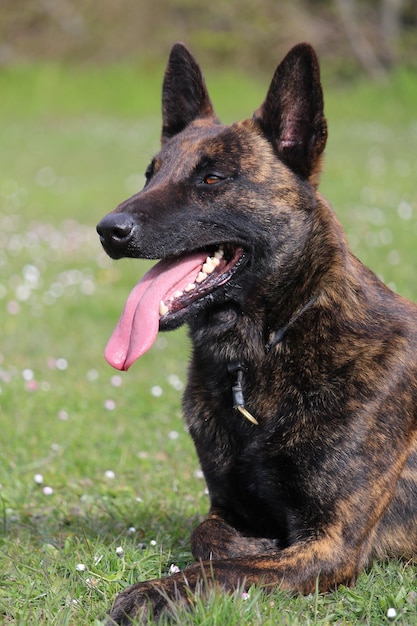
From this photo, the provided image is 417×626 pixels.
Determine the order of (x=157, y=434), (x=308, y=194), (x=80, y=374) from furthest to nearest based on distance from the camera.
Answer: (x=80, y=374), (x=157, y=434), (x=308, y=194)

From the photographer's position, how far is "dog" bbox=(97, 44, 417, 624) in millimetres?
3090

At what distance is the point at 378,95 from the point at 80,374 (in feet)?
67.3

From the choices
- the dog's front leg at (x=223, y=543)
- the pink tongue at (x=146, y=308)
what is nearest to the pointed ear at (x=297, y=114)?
the pink tongue at (x=146, y=308)

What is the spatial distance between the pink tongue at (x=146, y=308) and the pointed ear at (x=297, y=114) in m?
0.56

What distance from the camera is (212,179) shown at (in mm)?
3352

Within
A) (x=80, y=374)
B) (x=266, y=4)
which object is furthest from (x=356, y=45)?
(x=80, y=374)

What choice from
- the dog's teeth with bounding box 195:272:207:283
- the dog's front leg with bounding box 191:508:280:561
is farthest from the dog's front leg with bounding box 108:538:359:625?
the dog's teeth with bounding box 195:272:207:283

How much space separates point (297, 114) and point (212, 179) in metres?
0.44

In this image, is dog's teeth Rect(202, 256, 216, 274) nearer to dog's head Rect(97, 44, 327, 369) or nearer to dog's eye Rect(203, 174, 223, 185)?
dog's head Rect(97, 44, 327, 369)

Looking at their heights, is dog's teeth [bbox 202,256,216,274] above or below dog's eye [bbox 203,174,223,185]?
below

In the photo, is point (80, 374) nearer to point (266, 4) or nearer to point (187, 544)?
point (187, 544)

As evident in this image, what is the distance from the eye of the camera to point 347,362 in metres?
3.20

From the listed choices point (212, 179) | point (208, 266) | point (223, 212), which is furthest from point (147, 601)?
point (212, 179)

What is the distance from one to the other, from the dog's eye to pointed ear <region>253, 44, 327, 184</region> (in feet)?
0.97
